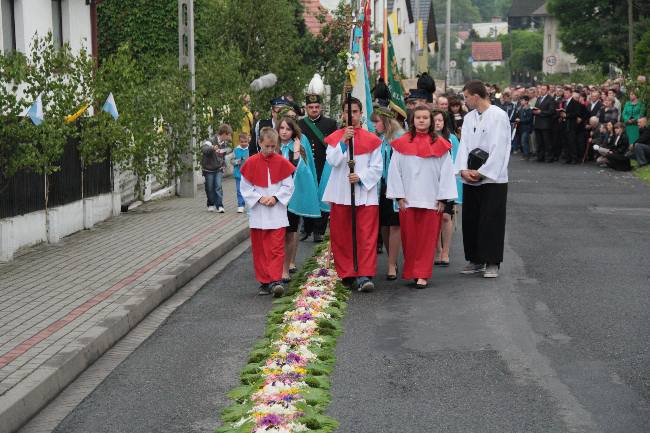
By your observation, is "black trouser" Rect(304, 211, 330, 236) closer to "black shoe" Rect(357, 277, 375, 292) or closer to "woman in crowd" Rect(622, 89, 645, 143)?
"black shoe" Rect(357, 277, 375, 292)

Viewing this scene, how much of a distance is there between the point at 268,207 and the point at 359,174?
93cm

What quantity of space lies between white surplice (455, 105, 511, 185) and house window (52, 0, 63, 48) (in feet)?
44.6

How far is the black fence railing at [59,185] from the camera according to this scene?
1395 cm

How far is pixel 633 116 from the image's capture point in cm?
2819

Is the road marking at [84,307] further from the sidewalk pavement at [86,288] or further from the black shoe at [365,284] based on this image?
the black shoe at [365,284]

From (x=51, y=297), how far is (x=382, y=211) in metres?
3.56

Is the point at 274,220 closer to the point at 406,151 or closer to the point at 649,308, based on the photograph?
the point at 406,151

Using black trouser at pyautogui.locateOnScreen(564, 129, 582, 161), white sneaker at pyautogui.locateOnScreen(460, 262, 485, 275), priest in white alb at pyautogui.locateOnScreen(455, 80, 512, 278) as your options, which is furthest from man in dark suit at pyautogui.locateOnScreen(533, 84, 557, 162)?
priest in white alb at pyautogui.locateOnScreen(455, 80, 512, 278)

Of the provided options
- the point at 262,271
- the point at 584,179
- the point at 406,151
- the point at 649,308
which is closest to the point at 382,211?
the point at 406,151

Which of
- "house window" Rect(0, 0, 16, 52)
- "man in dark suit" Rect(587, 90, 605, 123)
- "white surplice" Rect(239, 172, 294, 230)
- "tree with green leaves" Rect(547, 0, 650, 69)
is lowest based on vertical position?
"white surplice" Rect(239, 172, 294, 230)

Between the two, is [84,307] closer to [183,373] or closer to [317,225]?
[183,373]

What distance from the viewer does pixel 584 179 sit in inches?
1011

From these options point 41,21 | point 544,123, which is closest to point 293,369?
point 41,21

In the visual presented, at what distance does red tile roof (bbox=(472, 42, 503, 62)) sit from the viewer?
17350cm
